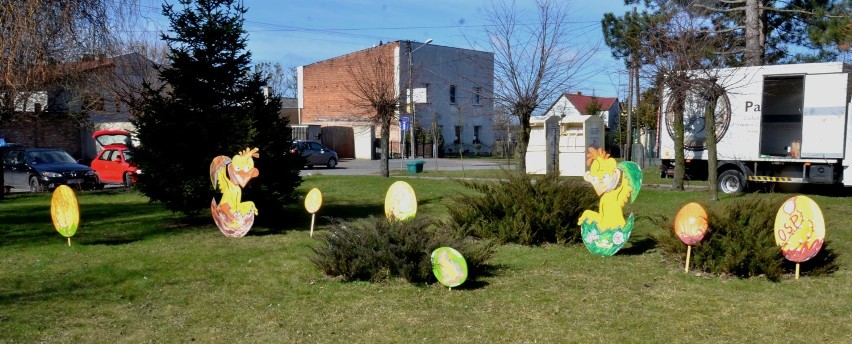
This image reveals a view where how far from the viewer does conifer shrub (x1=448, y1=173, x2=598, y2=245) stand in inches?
429

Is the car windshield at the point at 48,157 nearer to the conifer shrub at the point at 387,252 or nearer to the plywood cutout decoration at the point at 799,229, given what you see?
the conifer shrub at the point at 387,252

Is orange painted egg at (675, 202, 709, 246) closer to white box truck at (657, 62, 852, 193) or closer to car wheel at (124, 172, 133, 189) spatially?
white box truck at (657, 62, 852, 193)

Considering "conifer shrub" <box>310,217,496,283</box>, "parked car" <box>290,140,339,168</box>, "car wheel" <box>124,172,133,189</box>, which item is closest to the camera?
"conifer shrub" <box>310,217,496,283</box>

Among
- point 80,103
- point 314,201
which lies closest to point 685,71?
point 314,201

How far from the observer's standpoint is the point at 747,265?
333 inches

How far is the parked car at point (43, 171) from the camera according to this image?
2080 cm

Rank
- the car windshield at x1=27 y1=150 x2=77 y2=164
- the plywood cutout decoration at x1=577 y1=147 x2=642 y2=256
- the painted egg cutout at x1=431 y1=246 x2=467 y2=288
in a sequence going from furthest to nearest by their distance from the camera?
the car windshield at x1=27 y1=150 x2=77 y2=164 → the plywood cutout decoration at x1=577 y1=147 x2=642 y2=256 → the painted egg cutout at x1=431 y1=246 x2=467 y2=288

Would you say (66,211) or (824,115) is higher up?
(824,115)

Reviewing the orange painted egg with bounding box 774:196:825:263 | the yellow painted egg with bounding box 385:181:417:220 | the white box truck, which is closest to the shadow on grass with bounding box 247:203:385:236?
the yellow painted egg with bounding box 385:181:417:220

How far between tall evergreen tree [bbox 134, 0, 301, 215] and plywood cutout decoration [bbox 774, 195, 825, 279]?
8.04 metres

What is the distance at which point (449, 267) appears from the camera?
313 inches

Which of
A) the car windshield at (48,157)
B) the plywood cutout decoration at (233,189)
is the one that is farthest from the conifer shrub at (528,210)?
the car windshield at (48,157)

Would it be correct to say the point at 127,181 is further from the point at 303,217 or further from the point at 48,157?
the point at 303,217

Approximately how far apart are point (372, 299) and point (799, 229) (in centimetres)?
491
